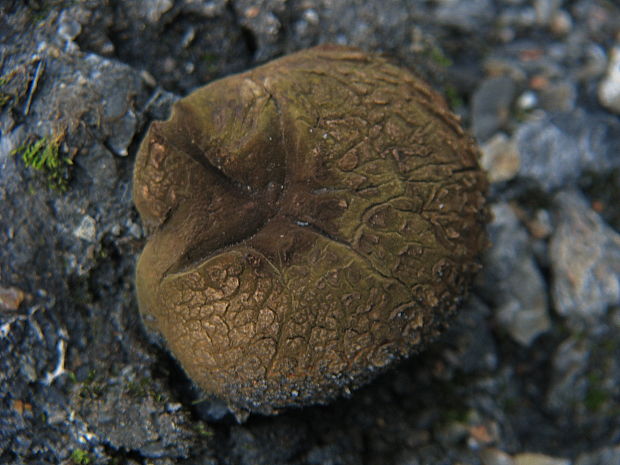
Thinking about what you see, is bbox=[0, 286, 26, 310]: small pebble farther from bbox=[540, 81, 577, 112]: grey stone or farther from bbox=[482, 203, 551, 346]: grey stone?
bbox=[540, 81, 577, 112]: grey stone

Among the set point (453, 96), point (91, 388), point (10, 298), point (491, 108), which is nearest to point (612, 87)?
point (491, 108)

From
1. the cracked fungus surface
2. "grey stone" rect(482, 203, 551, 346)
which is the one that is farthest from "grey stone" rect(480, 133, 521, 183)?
the cracked fungus surface

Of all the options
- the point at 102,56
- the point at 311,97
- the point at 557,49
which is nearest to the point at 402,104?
the point at 311,97

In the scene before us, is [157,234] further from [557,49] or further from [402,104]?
[557,49]

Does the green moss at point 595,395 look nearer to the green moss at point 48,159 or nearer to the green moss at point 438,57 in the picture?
the green moss at point 438,57

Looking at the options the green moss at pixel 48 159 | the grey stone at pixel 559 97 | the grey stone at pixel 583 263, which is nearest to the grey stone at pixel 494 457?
the grey stone at pixel 583 263

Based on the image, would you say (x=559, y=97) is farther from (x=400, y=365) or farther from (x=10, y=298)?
(x=10, y=298)
